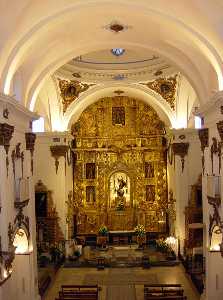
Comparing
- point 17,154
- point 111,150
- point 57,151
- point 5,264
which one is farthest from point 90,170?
point 5,264

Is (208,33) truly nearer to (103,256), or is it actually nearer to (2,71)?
(2,71)

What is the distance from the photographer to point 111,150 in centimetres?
2744

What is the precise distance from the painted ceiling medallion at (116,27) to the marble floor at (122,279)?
995 centimetres

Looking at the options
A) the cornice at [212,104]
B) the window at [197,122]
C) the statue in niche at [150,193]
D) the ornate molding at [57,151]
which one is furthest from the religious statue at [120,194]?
the cornice at [212,104]

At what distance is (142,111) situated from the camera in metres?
27.5

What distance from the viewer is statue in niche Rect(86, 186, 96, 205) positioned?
27234 millimetres

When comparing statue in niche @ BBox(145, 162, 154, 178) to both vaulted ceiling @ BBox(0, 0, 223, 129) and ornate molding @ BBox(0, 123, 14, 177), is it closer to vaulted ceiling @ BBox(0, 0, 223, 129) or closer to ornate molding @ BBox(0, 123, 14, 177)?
vaulted ceiling @ BBox(0, 0, 223, 129)

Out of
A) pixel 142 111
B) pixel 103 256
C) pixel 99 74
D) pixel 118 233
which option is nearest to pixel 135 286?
pixel 103 256

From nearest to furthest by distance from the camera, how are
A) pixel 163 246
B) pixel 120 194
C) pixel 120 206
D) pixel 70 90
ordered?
1. pixel 70 90
2. pixel 163 246
3. pixel 120 206
4. pixel 120 194

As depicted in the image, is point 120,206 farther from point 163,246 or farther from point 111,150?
point 163,246

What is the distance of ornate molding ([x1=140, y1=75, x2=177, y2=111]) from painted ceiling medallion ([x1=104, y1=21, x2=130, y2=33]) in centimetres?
862

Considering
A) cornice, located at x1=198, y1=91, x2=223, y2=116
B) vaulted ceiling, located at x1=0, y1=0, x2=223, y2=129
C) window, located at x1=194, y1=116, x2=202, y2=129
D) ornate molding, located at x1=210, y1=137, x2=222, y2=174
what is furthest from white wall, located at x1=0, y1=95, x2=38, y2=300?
window, located at x1=194, y1=116, x2=202, y2=129

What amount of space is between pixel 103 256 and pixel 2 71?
13.7m

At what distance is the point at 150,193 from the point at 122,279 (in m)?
8.44
